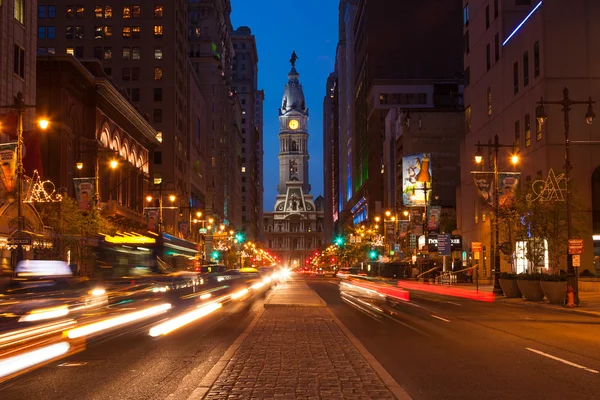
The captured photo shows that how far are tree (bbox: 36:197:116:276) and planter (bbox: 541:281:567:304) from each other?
82.0ft

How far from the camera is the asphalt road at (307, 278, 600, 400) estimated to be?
11.5 m

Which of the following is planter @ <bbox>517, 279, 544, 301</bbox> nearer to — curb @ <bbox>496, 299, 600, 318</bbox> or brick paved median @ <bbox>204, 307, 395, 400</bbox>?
curb @ <bbox>496, 299, 600, 318</bbox>

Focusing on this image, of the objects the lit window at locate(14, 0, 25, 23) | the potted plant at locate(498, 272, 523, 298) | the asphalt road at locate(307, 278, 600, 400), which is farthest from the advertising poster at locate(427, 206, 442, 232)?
the asphalt road at locate(307, 278, 600, 400)

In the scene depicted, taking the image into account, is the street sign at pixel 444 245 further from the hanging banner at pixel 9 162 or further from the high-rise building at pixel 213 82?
the high-rise building at pixel 213 82

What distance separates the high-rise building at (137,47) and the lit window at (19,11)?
51.3m

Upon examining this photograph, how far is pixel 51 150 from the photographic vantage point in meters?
69.2

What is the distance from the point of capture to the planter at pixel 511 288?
42.5 meters

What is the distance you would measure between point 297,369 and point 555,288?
86.1 feet

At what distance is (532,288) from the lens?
39219 millimetres

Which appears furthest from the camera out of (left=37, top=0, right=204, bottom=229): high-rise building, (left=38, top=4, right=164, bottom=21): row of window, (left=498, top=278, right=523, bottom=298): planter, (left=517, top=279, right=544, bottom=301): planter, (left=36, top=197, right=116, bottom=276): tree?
(left=37, top=0, right=204, bottom=229): high-rise building

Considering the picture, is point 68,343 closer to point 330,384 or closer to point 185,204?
point 330,384

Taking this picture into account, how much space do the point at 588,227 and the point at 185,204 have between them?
82722 mm

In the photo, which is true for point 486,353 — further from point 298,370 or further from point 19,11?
point 19,11

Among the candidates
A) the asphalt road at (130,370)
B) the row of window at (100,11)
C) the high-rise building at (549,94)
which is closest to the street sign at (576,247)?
the high-rise building at (549,94)
